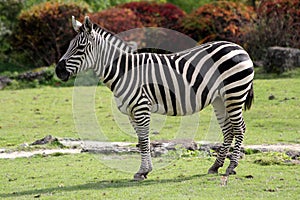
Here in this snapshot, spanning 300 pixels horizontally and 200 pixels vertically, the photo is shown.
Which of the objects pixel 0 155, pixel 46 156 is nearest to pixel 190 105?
pixel 46 156

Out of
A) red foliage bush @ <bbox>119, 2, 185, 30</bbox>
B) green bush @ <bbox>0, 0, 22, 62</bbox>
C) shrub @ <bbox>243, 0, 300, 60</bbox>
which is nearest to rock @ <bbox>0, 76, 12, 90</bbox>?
green bush @ <bbox>0, 0, 22, 62</bbox>

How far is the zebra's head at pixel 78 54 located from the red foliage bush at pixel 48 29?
16.1 m

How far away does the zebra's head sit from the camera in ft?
32.1

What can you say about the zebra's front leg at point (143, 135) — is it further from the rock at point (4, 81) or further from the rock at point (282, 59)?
the rock at point (4, 81)

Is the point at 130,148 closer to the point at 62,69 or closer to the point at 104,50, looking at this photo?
the point at 104,50

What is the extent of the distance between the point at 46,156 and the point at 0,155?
1.06 meters

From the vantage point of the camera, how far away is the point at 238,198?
8.34 m

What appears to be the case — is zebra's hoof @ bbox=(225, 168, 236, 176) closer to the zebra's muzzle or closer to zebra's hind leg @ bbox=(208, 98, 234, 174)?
zebra's hind leg @ bbox=(208, 98, 234, 174)

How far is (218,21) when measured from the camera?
2555 centimetres

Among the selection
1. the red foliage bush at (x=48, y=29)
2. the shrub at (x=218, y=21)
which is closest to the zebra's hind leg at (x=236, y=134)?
the shrub at (x=218, y=21)

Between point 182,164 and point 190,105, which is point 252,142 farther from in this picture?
point 190,105

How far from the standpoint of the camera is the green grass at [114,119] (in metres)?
14.7

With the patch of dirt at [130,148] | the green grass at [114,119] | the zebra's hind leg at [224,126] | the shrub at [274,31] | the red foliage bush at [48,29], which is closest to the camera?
the zebra's hind leg at [224,126]

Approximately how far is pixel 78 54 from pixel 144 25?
1698 cm
